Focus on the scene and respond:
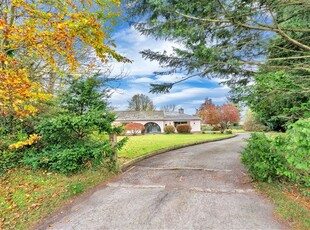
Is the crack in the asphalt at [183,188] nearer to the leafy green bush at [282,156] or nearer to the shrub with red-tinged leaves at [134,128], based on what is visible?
the leafy green bush at [282,156]

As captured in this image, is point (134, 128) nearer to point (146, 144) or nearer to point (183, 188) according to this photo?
point (146, 144)

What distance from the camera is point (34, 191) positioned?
450cm

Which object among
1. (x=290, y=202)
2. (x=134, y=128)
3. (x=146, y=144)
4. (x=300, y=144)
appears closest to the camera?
(x=300, y=144)

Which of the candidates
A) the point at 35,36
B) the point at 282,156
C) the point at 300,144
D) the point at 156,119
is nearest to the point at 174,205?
the point at 300,144

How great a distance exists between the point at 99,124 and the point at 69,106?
1.41m

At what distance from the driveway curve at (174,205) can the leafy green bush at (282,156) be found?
648mm

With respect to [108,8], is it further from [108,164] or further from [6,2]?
[108,164]

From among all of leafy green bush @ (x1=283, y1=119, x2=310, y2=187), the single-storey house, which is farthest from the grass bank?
the single-storey house

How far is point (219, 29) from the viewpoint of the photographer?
209 inches

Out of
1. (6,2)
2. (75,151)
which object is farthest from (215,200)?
(6,2)

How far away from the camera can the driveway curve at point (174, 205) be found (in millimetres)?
3197

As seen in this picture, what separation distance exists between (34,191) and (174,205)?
3.52 m

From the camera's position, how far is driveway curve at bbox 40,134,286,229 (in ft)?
10.5

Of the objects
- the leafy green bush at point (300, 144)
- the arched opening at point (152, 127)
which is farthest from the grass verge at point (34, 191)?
the arched opening at point (152, 127)
